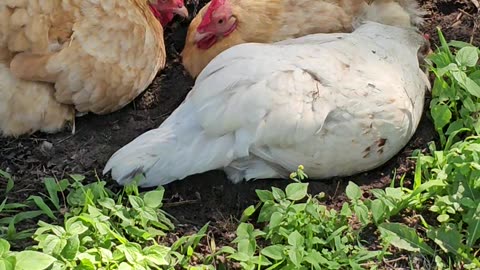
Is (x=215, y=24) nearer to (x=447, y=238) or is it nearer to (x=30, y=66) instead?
(x=30, y=66)

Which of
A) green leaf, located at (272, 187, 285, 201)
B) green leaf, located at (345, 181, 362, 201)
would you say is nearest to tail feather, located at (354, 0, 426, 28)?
green leaf, located at (345, 181, 362, 201)

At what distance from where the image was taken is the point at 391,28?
3.72 m

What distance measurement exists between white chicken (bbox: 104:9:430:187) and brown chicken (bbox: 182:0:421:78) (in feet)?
1.27

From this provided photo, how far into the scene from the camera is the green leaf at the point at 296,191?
9.86 ft

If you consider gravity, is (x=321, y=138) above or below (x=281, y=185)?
above

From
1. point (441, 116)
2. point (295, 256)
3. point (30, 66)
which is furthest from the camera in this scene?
point (441, 116)

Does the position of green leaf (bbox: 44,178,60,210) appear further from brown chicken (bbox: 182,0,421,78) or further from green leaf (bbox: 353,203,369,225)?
green leaf (bbox: 353,203,369,225)

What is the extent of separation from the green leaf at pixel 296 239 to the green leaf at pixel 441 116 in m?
0.95

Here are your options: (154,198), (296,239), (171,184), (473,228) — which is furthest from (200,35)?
(473,228)

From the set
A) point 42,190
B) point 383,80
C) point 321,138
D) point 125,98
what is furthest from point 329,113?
point 42,190

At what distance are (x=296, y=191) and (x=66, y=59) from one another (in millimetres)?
1152

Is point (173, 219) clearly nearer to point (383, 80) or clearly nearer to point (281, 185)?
point (281, 185)

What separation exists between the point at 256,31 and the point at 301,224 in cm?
117

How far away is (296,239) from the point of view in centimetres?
283
